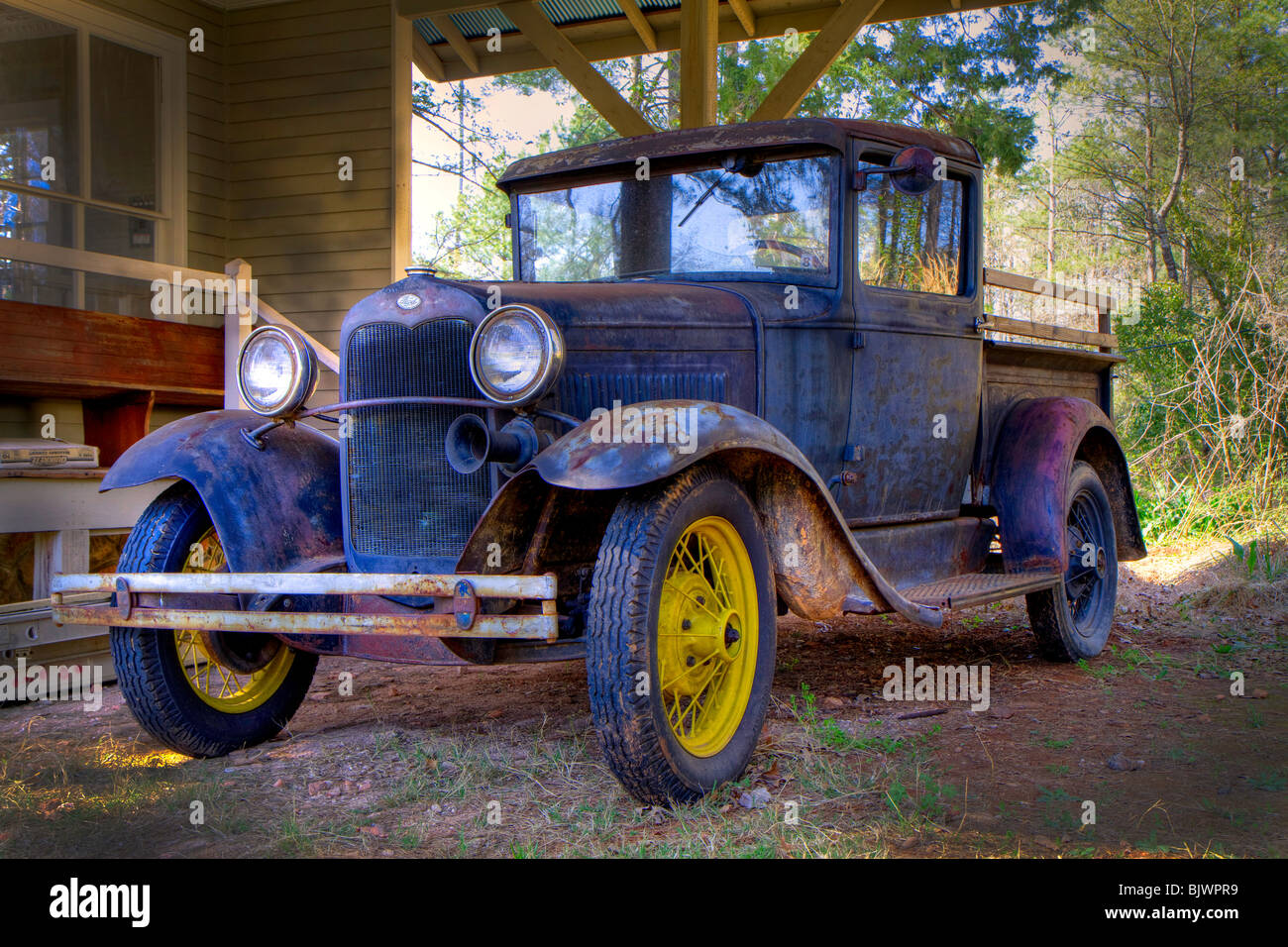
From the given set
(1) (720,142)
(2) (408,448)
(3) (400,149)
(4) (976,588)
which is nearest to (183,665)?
(2) (408,448)

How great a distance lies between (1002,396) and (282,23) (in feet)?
23.1

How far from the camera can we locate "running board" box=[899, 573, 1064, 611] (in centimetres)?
371

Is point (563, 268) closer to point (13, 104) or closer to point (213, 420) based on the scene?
point (213, 420)

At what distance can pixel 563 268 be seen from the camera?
4.20 metres

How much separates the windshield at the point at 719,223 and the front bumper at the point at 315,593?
1.48 m

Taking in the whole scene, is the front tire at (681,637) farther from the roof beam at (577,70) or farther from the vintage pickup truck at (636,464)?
the roof beam at (577,70)

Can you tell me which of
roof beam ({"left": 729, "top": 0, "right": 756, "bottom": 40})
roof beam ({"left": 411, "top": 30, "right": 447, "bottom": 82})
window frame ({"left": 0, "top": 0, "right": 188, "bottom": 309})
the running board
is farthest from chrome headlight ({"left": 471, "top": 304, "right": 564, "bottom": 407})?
roof beam ({"left": 411, "top": 30, "right": 447, "bottom": 82})

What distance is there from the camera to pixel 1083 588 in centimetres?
505

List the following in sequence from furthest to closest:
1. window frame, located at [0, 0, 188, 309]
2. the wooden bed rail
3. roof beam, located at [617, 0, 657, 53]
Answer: roof beam, located at [617, 0, 657, 53]
window frame, located at [0, 0, 188, 309]
the wooden bed rail

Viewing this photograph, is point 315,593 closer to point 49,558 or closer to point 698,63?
point 49,558

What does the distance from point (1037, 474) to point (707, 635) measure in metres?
2.19

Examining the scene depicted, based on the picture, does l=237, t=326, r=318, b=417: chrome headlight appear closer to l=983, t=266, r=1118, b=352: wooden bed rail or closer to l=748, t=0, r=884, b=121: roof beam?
l=983, t=266, r=1118, b=352: wooden bed rail

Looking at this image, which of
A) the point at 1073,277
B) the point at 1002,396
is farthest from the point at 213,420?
the point at 1073,277

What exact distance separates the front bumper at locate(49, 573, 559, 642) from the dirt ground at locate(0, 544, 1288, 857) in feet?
1.64
